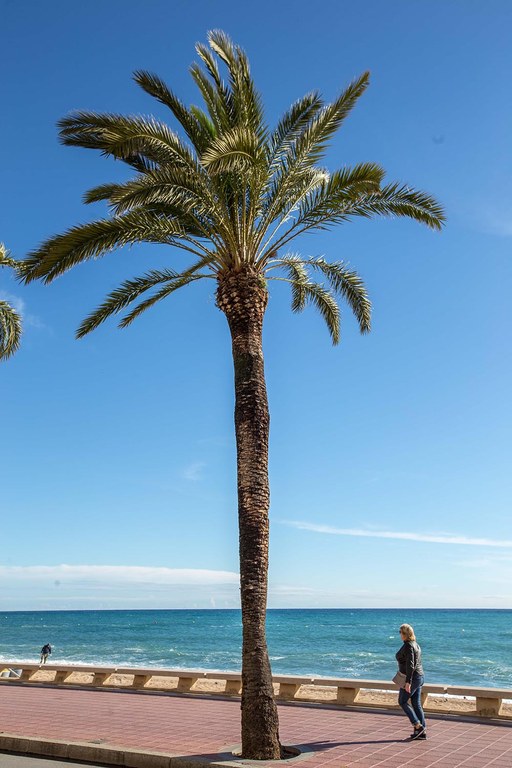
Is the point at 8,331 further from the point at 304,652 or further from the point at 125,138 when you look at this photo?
the point at 304,652

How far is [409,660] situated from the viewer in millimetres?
10078

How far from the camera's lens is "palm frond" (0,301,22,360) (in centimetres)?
1992

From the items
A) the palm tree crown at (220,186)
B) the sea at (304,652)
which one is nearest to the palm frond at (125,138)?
the palm tree crown at (220,186)

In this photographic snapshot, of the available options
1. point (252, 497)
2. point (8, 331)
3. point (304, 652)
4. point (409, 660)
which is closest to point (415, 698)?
point (409, 660)

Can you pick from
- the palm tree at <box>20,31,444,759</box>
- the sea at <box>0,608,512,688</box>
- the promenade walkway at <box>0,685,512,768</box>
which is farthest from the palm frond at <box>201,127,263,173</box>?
the sea at <box>0,608,512,688</box>

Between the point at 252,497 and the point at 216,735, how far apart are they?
3.75 metres

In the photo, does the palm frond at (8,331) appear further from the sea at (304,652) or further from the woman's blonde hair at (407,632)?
the sea at (304,652)

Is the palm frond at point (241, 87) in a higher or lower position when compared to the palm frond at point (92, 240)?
higher

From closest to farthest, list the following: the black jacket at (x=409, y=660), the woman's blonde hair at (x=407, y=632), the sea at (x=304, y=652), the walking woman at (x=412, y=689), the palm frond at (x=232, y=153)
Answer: the palm frond at (x=232, y=153), the walking woman at (x=412, y=689), the black jacket at (x=409, y=660), the woman's blonde hair at (x=407, y=632), the sea at (x=304, y=652)

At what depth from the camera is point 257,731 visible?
9180mm

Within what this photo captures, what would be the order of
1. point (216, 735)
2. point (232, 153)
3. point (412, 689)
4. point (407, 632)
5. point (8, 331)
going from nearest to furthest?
point (232, 153) → point (412, 689) → point (407, 632) → point (216, 735) → point (8, 331)

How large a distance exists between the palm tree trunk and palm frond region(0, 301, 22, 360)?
1094cm

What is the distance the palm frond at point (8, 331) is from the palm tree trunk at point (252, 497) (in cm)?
1094

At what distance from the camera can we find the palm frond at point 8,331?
65.4ft
